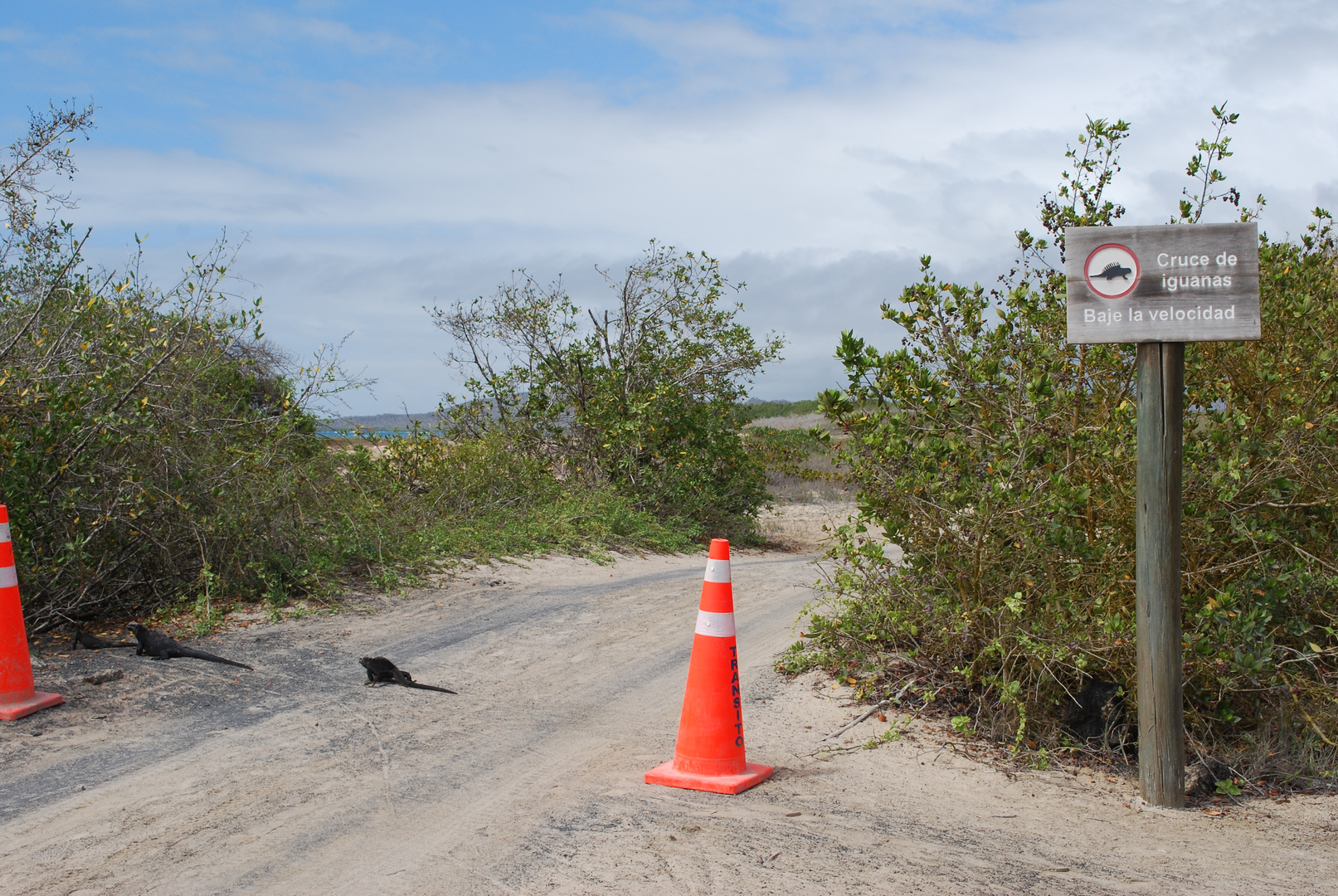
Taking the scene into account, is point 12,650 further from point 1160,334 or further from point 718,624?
point 1160,334

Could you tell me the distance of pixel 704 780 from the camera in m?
4.32

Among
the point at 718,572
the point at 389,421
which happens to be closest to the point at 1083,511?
the point at 718,572

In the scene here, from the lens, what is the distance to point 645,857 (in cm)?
356

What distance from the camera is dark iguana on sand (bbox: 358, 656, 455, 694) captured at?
6.18 meters

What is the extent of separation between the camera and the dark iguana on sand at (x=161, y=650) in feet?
21.3

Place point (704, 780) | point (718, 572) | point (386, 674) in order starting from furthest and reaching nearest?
point (386, 674), point (718, 572), point (704, 780)

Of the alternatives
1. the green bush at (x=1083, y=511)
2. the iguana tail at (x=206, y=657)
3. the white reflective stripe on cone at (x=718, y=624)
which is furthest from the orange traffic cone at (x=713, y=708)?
the iguana tail at (x=206, y=657)

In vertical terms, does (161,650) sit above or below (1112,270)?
below

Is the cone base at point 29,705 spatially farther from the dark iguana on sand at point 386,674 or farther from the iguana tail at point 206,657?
the dark iguana on sand at point 386,674

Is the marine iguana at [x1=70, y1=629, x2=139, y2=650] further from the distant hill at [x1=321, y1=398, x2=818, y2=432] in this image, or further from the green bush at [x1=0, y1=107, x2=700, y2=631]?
the distant hill at [x1=321, y1=398, x2=818, y2=432]

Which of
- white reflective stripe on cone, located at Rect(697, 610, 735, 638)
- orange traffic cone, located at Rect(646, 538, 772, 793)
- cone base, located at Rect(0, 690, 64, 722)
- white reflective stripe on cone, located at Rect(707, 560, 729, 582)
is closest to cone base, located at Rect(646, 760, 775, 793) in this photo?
orange traffic cone, located at Rect(646, 538, 772, 793)

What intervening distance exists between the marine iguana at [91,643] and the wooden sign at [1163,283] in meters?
6.30

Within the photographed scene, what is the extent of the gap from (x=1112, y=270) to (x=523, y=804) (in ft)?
11.5

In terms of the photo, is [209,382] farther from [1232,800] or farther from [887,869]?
[1232,800]
